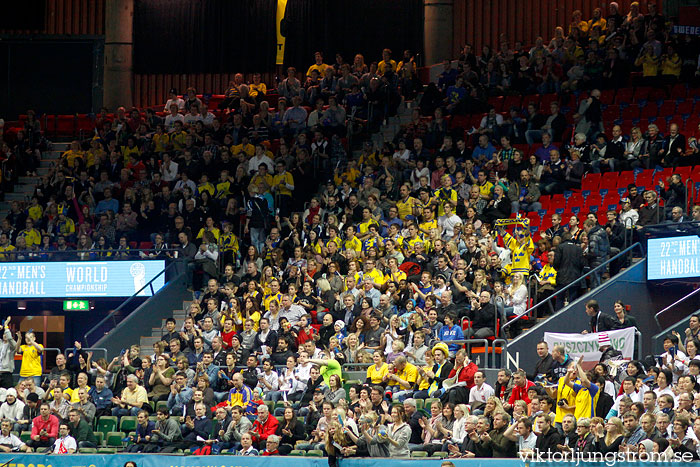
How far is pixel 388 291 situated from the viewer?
18047 mm

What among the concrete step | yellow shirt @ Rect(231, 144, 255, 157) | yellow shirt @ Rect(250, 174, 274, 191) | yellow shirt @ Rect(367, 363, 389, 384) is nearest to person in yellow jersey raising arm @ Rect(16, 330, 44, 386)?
yellow shirt @ Rect(250, 174, 274, 191)

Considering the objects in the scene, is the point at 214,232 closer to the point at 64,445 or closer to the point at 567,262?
the point at 64,445

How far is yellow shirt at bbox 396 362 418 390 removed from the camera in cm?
1573

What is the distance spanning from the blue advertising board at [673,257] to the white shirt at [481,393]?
4.22 m

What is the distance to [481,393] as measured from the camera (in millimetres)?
14578

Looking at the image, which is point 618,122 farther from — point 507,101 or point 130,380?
point 130,380

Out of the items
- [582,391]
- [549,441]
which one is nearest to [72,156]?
[582,391]

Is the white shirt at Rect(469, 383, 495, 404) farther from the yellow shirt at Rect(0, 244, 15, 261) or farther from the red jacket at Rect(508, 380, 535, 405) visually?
the yellow shirt at Rect(0, 244, 15, 261)

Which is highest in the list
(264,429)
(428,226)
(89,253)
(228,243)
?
(428,226)

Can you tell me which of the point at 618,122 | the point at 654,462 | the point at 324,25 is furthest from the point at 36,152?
the point at 654,462

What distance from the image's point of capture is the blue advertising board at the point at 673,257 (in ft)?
55.1

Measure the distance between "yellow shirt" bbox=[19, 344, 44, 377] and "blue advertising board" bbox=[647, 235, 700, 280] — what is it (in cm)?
1039

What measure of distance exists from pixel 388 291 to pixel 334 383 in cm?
294

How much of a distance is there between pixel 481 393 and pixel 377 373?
1.89m
